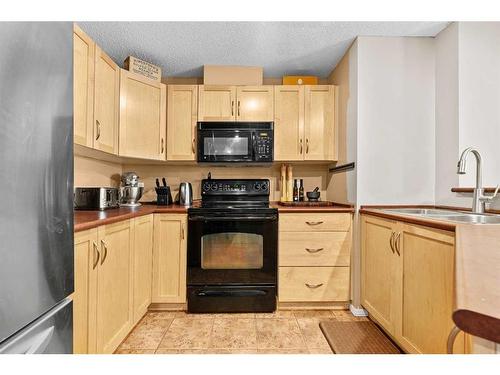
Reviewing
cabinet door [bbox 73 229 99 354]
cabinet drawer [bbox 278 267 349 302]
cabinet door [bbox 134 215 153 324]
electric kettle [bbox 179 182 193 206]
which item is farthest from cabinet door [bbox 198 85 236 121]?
cabinet door [bbox 73 229 99 354]

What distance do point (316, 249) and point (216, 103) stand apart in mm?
1662

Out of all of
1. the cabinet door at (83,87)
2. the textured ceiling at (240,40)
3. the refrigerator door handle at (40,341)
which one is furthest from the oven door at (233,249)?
the refrigerator door handle at (40,341)

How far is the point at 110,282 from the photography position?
64.5 inches

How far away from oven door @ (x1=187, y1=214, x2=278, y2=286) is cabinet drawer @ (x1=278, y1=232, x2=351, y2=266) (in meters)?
0.11

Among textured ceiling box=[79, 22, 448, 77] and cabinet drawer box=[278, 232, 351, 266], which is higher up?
textured ceiling box=[79, 22, 448, 77]

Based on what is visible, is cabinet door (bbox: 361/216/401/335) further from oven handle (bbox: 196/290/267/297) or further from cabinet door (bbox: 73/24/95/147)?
cabinet door (bbox: 73/24/95/147)

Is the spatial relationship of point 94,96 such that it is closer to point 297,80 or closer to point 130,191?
point 130,191

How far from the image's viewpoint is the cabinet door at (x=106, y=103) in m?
2.02

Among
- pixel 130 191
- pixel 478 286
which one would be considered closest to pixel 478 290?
pixel 478 286

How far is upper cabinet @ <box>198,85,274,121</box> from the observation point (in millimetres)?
2785

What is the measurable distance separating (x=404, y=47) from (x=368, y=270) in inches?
73.2

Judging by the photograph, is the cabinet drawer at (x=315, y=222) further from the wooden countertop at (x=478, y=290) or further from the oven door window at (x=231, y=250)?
the wooden countertop at (x=478, y=290)
